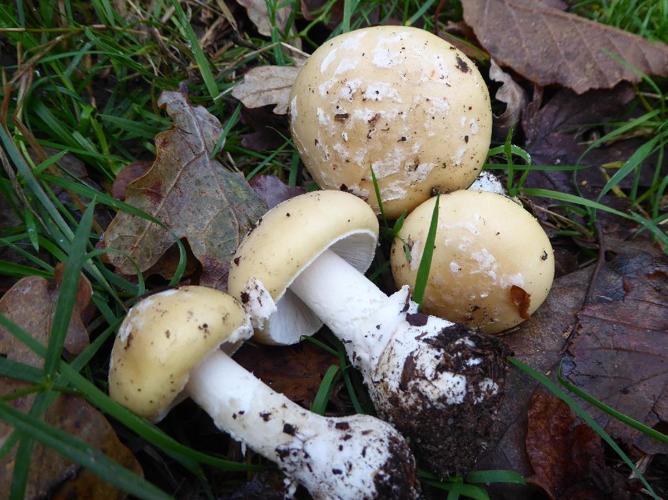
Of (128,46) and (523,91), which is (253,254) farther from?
(523,91)

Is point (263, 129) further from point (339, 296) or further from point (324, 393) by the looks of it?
point (324, 393)

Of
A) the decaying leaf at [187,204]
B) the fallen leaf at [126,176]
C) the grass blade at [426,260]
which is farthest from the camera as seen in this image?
the fallen leaf at [126,176]

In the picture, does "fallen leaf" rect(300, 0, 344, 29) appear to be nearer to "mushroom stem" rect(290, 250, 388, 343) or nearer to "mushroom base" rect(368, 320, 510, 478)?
"mushroom stem" rect(290, 250, 388, 343)

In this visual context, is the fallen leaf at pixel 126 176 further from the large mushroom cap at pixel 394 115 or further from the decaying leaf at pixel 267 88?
the large mushroom cap at pixel 394 115

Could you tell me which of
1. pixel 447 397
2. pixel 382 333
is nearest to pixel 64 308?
pixel 382 333

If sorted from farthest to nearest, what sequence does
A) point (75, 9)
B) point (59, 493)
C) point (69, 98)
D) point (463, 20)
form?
point (463, 20) < point (75, 9) < point (69, 98) < point (59, 493)

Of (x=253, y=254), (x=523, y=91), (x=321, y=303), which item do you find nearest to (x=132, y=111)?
(x=253, y=254)

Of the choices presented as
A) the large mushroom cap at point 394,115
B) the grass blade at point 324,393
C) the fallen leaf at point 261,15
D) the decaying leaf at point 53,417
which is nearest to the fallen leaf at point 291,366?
the grass blade at point 324,393
